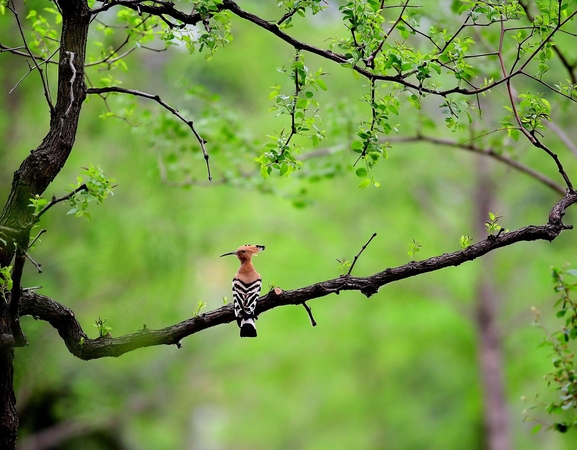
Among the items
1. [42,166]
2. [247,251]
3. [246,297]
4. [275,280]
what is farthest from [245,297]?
[275,280]

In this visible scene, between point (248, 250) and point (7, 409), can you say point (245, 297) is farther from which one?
point (7, 409)

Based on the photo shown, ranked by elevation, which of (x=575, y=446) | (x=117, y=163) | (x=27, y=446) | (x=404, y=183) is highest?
(x=404, y=183)

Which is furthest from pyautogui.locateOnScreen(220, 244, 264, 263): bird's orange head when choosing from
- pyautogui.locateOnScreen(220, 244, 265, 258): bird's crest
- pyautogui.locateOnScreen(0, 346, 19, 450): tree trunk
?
pyautogui.locateOnScreen(0, 346, 19, 450): tree trunk

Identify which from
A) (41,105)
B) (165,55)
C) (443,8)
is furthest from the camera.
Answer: (165,55)

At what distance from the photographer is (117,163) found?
11.0m

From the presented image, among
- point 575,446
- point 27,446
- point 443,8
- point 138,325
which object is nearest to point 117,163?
point 138,325

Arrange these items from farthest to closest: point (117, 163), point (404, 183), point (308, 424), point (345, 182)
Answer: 1. point (308, 424)
2. point (345, 182)
3. point (404, 183)
4. point (117, 163)

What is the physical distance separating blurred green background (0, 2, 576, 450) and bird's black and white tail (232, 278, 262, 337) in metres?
3.15

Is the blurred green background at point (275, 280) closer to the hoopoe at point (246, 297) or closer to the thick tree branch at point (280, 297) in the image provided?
the hoopoe at point (246, 297)

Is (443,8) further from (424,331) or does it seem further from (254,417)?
(254,417)

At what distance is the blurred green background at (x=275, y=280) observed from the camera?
399 inches

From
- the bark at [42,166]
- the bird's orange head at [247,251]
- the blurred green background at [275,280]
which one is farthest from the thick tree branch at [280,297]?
the blurred green background at [275,280]

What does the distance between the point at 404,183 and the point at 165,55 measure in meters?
6.94

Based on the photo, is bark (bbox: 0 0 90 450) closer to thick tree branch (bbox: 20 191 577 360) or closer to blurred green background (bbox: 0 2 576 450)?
thick tree branch (bbox: 20 191 577 360)
